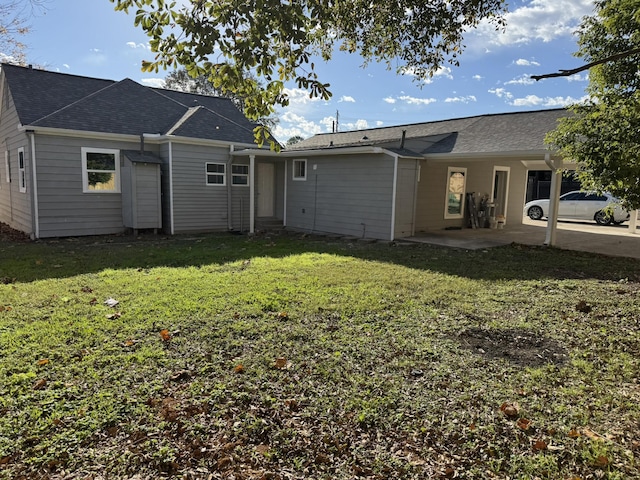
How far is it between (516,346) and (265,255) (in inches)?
224

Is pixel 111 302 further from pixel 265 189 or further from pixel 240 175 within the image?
pixel 265 189

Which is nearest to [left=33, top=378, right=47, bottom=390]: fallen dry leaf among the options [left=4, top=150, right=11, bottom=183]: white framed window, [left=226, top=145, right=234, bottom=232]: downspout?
[left=226, top=145, right=234, bottom=232]: downspout

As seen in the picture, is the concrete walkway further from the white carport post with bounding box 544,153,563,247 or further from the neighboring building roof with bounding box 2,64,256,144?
the neighboring building roof with bounding box 2,64,256,144

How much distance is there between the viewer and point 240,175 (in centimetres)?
1361

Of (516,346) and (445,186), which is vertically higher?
(445,186)

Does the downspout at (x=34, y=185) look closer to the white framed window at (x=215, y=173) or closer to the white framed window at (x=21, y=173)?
the white framed window at (x=21, y=173)

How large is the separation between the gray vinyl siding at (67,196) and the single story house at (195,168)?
0.02 metres

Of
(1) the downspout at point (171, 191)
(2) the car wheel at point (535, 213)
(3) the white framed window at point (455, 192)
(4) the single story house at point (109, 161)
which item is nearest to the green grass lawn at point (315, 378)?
(4) the single story house at point (109, 161)

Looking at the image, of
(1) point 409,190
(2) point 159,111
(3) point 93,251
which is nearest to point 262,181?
(2) point 159,111

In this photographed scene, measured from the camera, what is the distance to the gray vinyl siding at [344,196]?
11.2 meters

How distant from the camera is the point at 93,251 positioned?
8.98 m

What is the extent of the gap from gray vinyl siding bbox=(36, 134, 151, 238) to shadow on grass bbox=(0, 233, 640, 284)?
47 centimetres

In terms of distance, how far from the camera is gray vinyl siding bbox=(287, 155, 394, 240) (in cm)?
1123

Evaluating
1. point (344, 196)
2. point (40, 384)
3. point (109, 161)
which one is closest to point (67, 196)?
point (109, 161)
